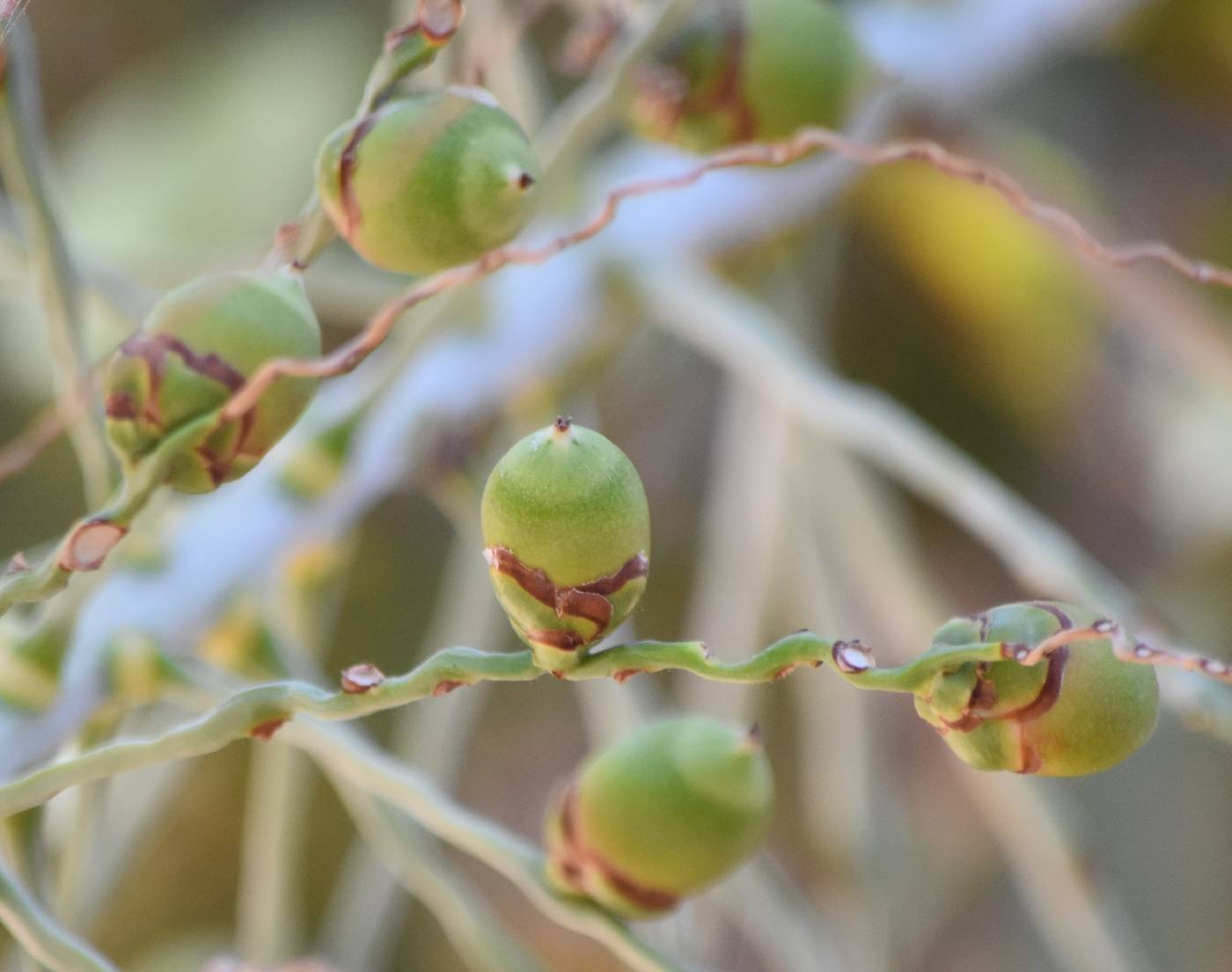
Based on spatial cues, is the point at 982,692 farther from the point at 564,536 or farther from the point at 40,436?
the point at 40,436

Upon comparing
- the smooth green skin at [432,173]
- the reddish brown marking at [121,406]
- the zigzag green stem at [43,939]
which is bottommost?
the zigzag green stem at [43,939]

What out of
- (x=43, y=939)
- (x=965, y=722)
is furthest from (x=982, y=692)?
(x=43, y=939)

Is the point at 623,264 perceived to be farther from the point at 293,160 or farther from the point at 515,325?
the point at 293,160

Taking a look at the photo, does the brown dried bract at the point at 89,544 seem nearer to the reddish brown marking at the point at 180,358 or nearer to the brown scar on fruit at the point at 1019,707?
the reddish brown marking at the point at 180,358

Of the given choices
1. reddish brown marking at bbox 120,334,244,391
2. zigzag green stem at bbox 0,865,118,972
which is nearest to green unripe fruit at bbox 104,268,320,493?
reddish brown marking at bbox 120,334,244,391

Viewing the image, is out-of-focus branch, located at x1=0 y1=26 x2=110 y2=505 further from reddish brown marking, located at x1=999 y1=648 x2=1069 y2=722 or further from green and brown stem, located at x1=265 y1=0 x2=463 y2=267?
reddish brown marking, located at x1=999 y1=648 x2=1069 y2=722

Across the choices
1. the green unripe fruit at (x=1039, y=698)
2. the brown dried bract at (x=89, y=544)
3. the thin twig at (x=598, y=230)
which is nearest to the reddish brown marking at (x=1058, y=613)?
the green unripe fruit at (x=1039, y=698)
